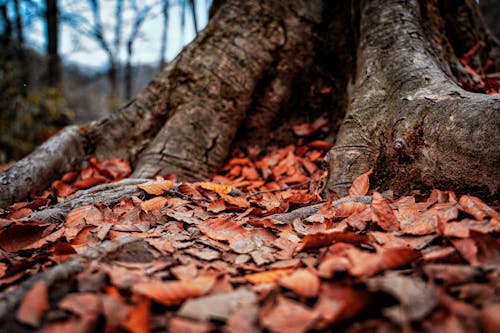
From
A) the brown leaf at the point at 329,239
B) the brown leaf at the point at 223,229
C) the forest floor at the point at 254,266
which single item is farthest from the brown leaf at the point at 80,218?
the brown leaf at the point at 329,239

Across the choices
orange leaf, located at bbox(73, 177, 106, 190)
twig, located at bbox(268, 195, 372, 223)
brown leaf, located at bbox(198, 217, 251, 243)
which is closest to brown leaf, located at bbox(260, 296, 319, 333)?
brown leaf, located at bbox(198, 217, 251, 243)

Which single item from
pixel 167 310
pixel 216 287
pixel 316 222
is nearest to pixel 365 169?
pixel 316 222

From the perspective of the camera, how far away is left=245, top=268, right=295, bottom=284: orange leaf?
37.0 inches

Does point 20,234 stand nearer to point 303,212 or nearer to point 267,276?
point 267,276

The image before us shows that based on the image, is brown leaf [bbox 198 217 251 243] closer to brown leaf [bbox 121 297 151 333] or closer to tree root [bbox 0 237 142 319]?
tree root [bbox 0 237 142 319]

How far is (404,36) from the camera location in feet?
7.52

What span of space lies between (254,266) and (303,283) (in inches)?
10.6

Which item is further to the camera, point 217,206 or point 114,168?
point 114,168

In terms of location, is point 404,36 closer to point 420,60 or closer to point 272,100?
point 420,60

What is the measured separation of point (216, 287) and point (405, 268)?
1.89 ft

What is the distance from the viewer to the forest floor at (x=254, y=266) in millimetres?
717

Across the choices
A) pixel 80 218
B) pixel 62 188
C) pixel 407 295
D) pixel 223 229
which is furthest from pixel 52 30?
pixel 407 295

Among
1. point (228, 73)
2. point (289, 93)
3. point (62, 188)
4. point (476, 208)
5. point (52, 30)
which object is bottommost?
point (62, 188)

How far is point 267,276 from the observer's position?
0.96 m
